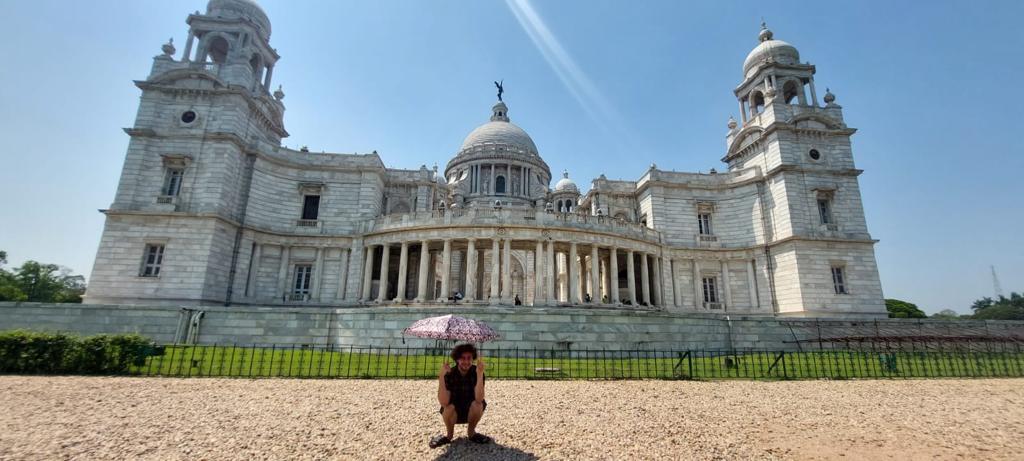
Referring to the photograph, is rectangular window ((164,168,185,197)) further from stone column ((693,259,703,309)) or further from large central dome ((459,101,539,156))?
stone column ((693,259,703,309))

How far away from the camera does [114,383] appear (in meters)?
12.4

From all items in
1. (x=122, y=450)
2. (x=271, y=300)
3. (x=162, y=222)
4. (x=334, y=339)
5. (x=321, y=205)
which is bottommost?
(x=122, y=450)

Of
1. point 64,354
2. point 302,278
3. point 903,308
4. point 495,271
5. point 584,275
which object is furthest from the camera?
point 903,308

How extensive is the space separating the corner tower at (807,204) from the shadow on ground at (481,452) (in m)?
30.8

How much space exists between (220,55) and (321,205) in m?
16.4

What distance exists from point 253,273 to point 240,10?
828 inches

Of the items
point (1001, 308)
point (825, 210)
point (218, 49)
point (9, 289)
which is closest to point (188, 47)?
point (218, 49)

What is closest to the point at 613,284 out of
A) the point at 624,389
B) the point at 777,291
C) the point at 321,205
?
the point at 777,291

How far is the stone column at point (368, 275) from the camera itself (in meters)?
30.1

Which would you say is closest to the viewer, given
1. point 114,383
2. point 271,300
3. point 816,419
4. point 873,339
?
point 816,419

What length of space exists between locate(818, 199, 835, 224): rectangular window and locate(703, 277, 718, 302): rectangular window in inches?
351

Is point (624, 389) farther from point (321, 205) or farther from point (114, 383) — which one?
point (321, 205)

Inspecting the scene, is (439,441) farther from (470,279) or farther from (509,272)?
(509,272)

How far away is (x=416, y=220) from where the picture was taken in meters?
29.2
